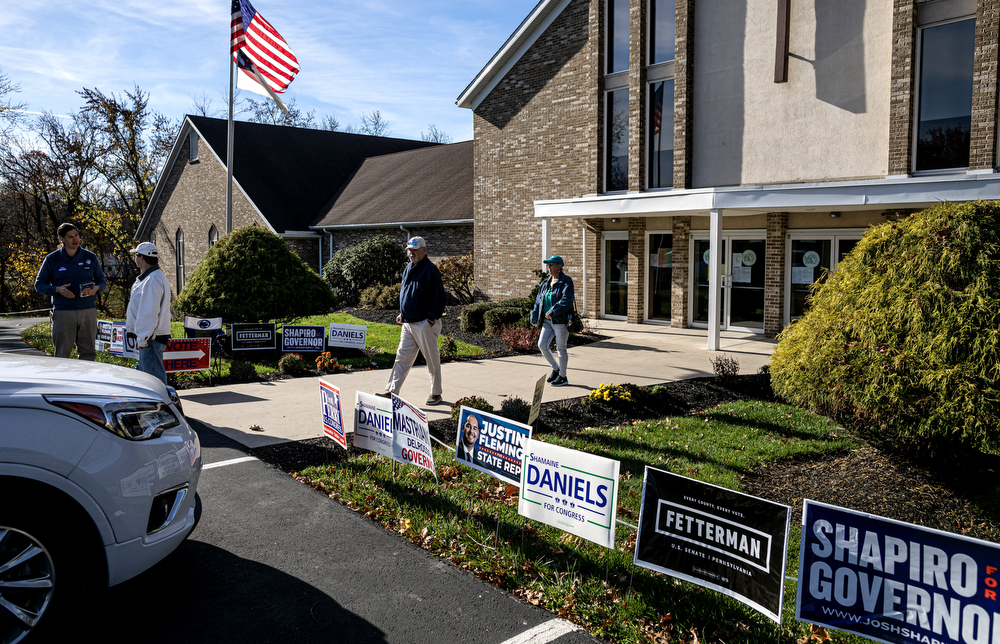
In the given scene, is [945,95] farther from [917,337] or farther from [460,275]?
[460,275]

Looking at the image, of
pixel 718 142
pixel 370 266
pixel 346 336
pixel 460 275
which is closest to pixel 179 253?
pixel 370 266

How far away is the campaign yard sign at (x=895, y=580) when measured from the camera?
9.38 ft

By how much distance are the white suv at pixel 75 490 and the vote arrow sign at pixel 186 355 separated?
6.49 m

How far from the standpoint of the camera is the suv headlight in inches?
139

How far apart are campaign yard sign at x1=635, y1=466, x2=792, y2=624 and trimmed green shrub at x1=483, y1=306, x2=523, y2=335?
38.0 feet

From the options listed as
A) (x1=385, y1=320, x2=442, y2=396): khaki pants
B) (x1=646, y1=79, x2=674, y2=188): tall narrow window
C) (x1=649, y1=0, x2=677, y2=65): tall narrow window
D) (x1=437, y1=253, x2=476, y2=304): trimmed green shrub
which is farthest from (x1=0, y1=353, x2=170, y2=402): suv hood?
(x1=437, y1=253, x2=476, y2=304): trimmed green shrub

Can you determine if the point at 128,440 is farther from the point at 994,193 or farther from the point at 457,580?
the point at 994,193

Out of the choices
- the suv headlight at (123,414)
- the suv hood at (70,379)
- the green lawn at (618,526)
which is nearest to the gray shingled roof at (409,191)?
the green lawn at (618,526)

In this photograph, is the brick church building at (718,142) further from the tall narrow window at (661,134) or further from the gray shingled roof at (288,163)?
the gray shingled roof at (288,163)

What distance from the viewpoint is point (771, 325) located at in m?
15.8

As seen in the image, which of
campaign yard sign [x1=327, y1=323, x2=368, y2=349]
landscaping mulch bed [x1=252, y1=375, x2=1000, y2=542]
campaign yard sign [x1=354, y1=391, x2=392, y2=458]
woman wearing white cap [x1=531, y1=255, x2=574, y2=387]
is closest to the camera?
landscaping mulch bed [x1=252, y1=375, x2=1000, y2=542]

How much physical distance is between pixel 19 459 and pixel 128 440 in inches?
19.3

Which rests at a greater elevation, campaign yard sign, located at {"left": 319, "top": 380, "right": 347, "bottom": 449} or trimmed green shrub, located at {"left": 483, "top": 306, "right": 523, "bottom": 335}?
trimmed green shrub, located at {"left": 483, "top": 306, "right": 523, "bottom": 335}

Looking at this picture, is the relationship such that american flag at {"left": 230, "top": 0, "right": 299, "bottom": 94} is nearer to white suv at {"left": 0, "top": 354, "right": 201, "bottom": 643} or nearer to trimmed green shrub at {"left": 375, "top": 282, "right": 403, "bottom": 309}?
trimmed green shrub at {"left": 375, "top": 282, "right": 403, "bottom": 309}
